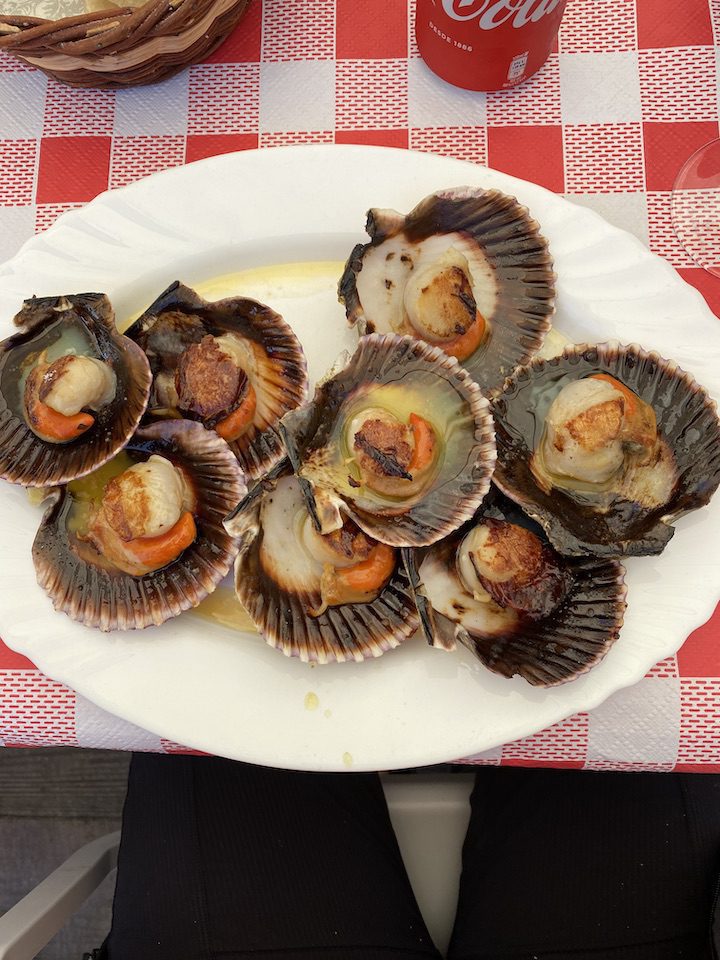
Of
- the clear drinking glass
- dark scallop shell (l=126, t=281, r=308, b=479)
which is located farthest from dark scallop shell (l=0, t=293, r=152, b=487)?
the clear drinking glass

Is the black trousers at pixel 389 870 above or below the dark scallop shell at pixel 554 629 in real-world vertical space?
below

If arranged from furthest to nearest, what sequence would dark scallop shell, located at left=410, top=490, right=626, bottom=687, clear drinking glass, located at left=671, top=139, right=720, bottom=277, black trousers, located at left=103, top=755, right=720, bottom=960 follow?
black trousers, located at left=103, top=755, right=720, bottom=960
clear drinking glass, located at left=671, top=139, right=720, bottom=277
dark scallop shell, located at left=410, top=490, right=626, bottom=687

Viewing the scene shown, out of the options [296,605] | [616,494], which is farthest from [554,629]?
[296,605]

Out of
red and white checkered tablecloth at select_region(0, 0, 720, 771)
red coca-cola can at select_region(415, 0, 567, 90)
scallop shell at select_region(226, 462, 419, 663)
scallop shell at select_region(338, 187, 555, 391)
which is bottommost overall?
scallop shell at select_region(226, 462, 419, 663)

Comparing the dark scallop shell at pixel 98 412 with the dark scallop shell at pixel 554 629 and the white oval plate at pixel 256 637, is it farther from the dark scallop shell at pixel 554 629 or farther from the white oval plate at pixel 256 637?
the dark scallop shell at pixel 554 629

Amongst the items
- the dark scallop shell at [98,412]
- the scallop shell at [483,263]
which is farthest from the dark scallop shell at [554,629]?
the dark scallop shell at [98,412]

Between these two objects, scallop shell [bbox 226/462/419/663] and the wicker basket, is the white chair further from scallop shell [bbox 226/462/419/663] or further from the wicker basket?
the wicker basket
